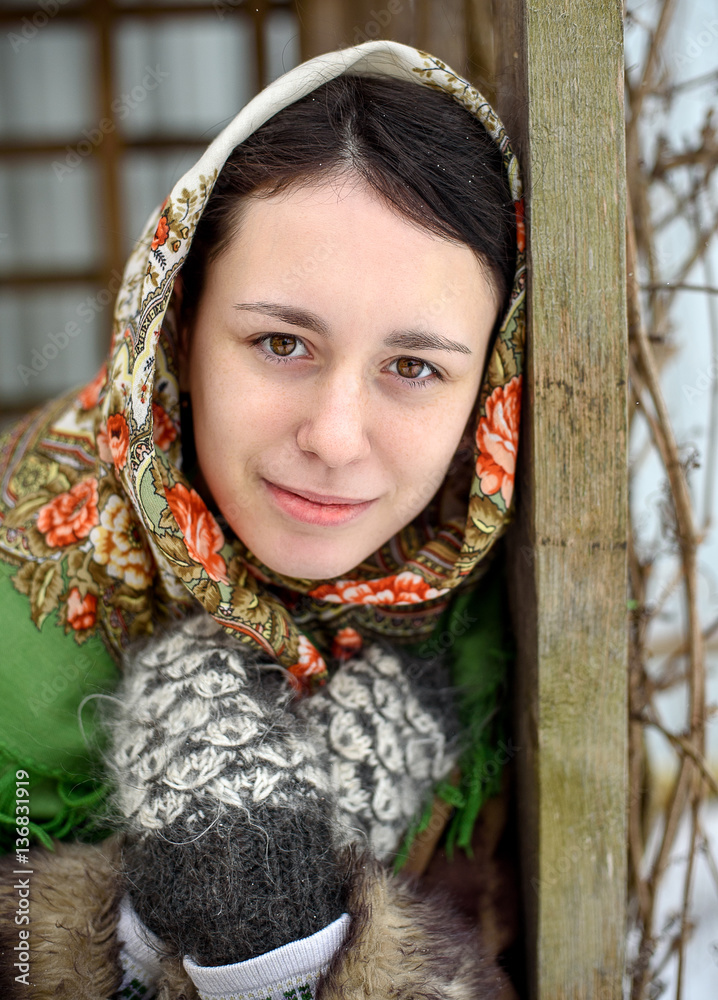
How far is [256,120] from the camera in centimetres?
95

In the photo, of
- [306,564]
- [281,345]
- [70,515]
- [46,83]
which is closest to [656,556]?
[306,564]

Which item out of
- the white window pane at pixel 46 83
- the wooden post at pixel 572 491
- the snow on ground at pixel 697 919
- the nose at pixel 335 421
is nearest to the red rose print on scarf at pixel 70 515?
the nose at pixel 335 421

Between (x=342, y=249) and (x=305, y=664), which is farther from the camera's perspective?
(x=305, y=664)

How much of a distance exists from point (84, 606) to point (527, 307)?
0.74 metres

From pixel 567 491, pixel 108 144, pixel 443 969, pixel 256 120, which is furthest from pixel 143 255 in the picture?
pixel 108 144

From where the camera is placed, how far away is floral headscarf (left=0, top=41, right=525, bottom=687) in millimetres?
948

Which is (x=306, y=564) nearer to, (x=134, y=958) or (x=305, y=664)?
(x=305, y=664)

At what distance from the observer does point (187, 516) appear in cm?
100

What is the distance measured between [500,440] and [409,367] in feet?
0.53

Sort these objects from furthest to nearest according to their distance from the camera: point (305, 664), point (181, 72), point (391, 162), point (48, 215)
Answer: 1. point (48, 215)
2. point (181, 72)
3. point (305, 664)
4. point (391, 162)

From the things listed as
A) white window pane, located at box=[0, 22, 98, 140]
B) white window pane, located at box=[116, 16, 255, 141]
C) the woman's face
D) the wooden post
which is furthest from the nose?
white window pane, located at box=[0, 22, 98, 140]

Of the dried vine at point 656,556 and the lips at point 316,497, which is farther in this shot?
the dried vine at point 656,556

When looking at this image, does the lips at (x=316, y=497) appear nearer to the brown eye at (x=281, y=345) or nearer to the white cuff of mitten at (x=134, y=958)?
the brown eye at (x=281, y=345)

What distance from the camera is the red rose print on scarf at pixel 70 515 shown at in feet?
3.59
